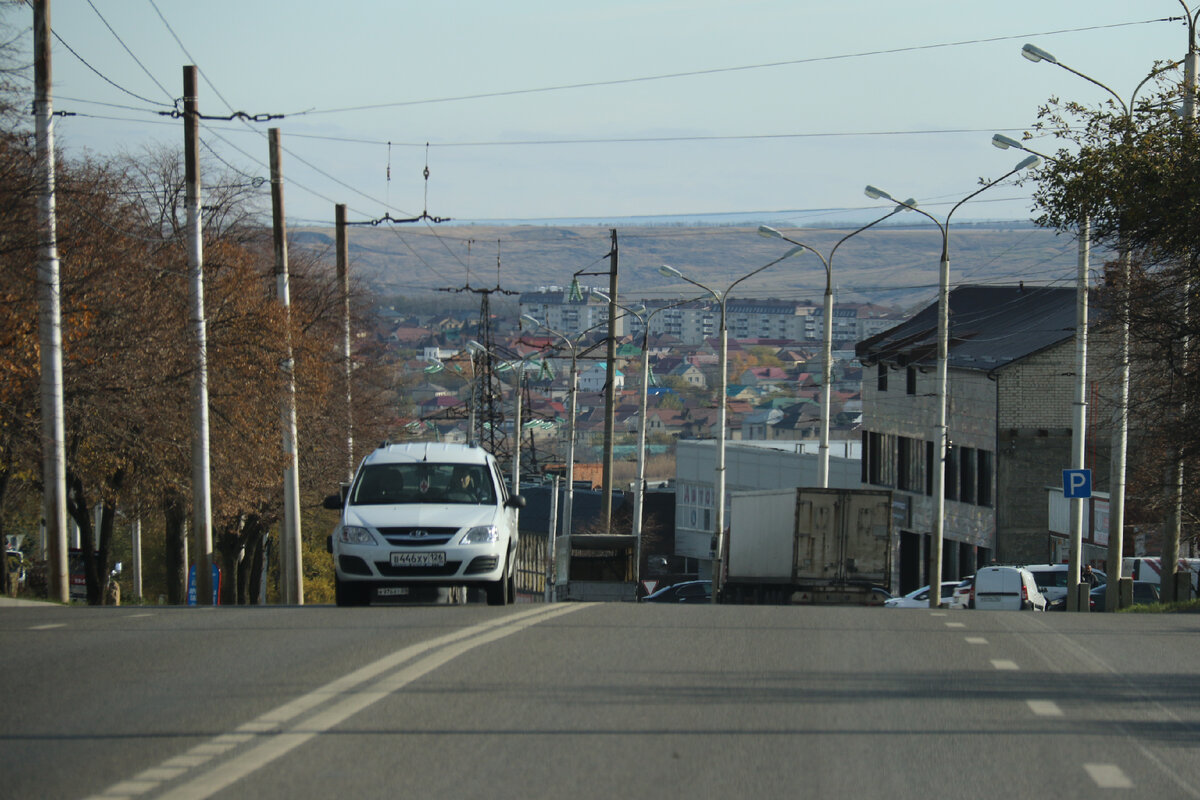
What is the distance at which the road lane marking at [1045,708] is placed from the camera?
851 cm

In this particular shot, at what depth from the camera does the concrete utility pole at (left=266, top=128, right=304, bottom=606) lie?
32.2m

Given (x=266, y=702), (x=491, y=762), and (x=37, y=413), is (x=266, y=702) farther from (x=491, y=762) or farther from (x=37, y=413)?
(x=37, y=413)

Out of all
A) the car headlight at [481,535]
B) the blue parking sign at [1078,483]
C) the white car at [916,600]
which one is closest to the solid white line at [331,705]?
the car headlight at [481,535]

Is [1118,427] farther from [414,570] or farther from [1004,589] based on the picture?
[414,570]

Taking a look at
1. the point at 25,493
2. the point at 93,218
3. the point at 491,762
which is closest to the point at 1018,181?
the point at 93,218

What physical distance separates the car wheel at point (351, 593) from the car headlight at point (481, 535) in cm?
127

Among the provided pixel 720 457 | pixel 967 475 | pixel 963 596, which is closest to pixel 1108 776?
pixel 963 596

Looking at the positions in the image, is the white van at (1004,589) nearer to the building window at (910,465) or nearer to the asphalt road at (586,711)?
the asphalt road at (586,711)

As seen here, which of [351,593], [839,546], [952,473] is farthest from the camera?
[952,473]

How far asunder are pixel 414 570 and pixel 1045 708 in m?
8.70

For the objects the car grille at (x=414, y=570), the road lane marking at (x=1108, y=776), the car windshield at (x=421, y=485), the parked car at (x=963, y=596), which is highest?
the car windshield at (x=421, y=485)

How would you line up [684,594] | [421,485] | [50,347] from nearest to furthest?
1. [421,485]
2. [50,347]
3. [684,594]

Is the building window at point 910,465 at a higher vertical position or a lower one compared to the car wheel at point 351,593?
lower

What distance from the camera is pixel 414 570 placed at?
16109 millimetres
